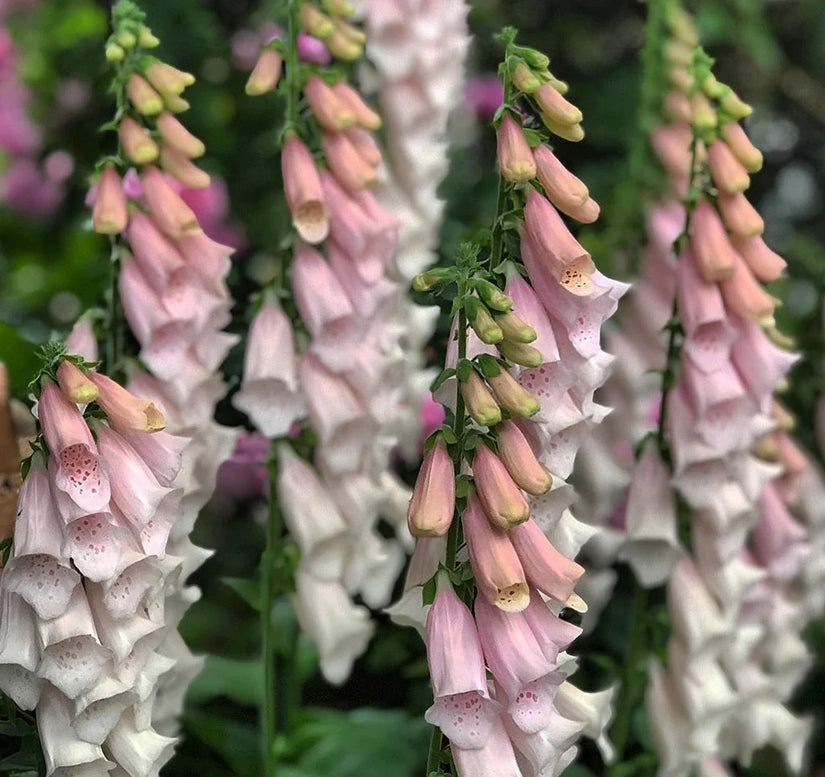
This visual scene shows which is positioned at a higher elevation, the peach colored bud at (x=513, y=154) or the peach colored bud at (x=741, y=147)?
the peach colored bud at (x=513, y=154)

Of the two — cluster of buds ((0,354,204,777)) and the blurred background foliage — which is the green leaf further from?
cluster of buds ((0,354,204,777))

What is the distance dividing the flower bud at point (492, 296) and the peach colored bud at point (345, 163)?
0.35 metres

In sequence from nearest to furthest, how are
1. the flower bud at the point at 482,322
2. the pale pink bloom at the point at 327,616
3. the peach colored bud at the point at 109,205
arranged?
the flower bud at the point at 482,322
the peach colored bud at the point at 109,205
the pale pink bloom at the point at 327,616

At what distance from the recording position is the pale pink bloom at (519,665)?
0.82 metres

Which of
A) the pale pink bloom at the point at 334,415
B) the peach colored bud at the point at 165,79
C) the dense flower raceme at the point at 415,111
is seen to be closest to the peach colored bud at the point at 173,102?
the peach colored bud at the point at 165,79

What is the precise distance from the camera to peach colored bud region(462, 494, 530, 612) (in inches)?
31.8

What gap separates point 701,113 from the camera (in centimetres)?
109

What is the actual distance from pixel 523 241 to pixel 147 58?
0.37 metres

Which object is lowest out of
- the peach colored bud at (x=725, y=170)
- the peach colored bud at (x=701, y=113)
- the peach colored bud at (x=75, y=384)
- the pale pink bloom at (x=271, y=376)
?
the pale pink bloom at (x=271, y=376)

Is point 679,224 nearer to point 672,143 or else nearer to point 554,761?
point 672,143

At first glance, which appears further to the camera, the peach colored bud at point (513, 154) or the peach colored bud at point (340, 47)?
Result: the peach colored bud at point (340, 47)

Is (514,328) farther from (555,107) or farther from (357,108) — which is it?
(357,108)

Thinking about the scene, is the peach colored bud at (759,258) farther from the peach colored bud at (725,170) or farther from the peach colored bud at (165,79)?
the peach colored bud at (165,79)

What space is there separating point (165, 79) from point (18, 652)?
47 cm
